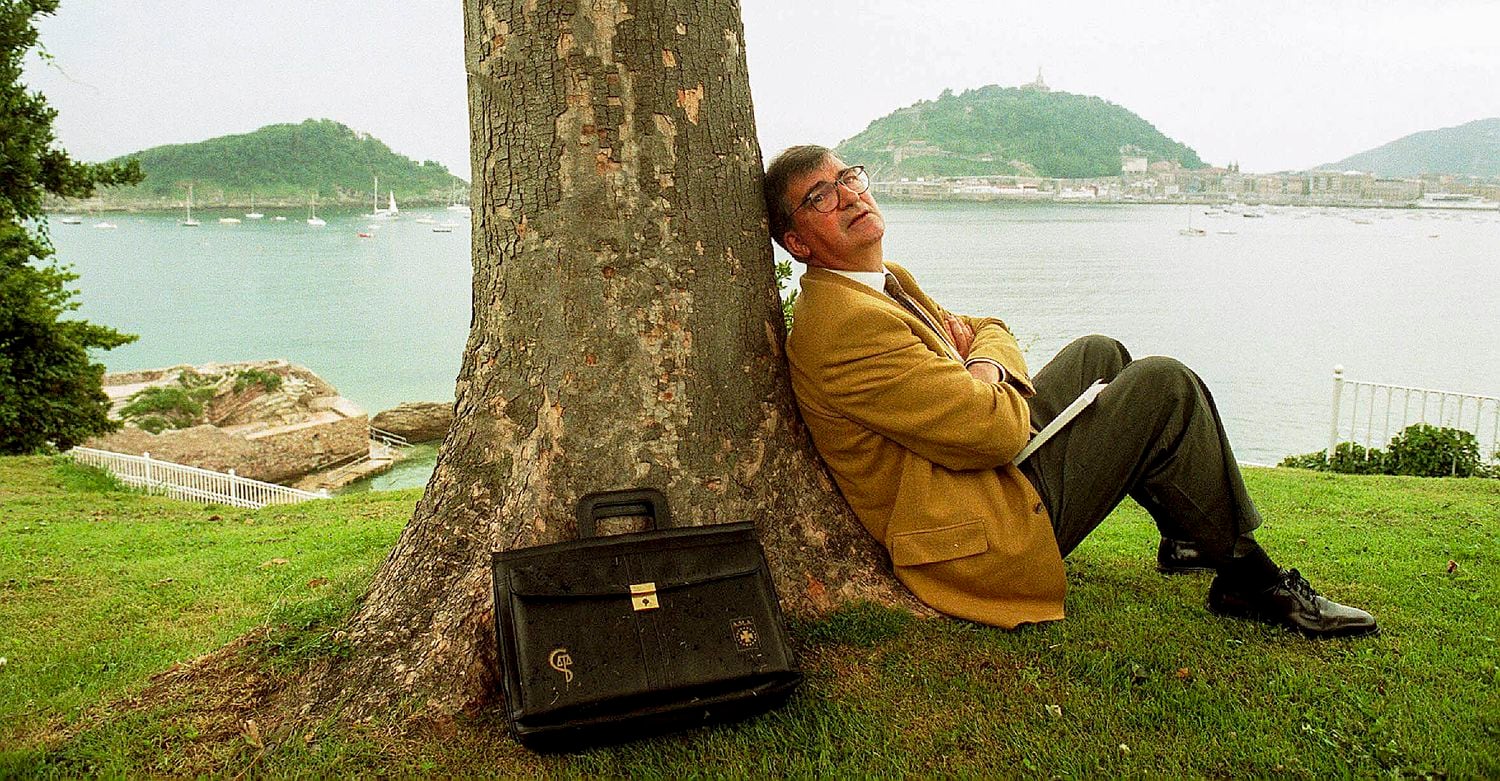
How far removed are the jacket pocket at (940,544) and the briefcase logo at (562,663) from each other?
104 cm

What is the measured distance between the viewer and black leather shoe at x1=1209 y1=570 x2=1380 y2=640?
2.79m

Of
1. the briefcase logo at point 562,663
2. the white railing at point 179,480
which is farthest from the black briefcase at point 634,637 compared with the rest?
the white railing at point 179,480

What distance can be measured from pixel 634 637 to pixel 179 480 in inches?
564

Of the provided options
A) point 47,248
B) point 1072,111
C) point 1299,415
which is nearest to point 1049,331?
point 1299,415

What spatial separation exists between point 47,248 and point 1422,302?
75.5 meters

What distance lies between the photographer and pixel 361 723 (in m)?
2.35

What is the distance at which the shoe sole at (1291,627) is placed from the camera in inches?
110

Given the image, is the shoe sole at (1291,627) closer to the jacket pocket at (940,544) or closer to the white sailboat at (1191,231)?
the jacket pocket at (940,544)

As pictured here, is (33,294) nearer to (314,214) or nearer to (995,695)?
(995,695)

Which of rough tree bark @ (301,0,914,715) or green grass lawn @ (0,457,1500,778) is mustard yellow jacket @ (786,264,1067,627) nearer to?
green grass lawn @ (0,457,1500,778)

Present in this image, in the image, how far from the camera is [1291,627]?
2807mm

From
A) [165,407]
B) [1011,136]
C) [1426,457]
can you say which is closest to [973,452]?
[1426,457]

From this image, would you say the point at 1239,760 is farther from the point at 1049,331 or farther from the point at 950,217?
the point at 950,217

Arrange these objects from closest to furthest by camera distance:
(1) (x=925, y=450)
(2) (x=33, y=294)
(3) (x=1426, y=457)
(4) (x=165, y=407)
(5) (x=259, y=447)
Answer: (1) (x=925, y=450)
(3) (x=1426, y=457)
(2) (x=33, y=294)
(5) (x=259, y=447)
(4) (x=165, y=407)
